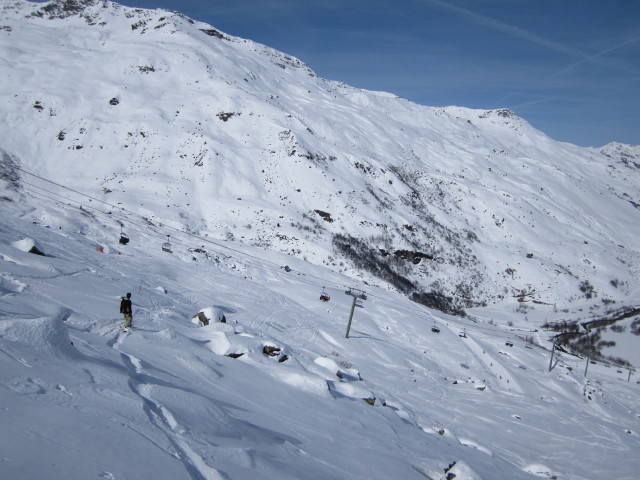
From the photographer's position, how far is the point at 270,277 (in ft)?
111

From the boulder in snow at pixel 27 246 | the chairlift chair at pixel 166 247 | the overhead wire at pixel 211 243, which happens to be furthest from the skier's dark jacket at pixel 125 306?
the overhead wire at pixel 211 243

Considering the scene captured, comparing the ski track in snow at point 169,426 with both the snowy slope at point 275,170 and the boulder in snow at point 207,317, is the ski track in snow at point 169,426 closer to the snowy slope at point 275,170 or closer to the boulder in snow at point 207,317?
the boulder in snow at point 207,317

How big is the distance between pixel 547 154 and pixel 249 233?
136208mm

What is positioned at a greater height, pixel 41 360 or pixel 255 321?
pixel 41 360

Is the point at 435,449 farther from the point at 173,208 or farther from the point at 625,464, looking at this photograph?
the point at 173,208

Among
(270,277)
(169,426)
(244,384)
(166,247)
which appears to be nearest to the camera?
(169,426)

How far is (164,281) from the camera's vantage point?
77.3ft

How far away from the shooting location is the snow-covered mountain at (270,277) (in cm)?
629

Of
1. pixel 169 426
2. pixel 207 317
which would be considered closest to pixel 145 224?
pixel 207 317

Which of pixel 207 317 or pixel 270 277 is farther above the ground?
pixel 270 277

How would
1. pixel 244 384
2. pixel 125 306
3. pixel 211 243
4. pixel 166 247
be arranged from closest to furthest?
1. pixel 244 384
2. pixel 125 306
3. pixel 166 247
4. pixel 211 243

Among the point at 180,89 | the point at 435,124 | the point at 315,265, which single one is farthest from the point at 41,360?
the point at 435,124

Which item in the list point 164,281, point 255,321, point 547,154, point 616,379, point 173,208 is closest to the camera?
point 255,321

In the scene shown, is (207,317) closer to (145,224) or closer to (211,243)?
(211,243)
